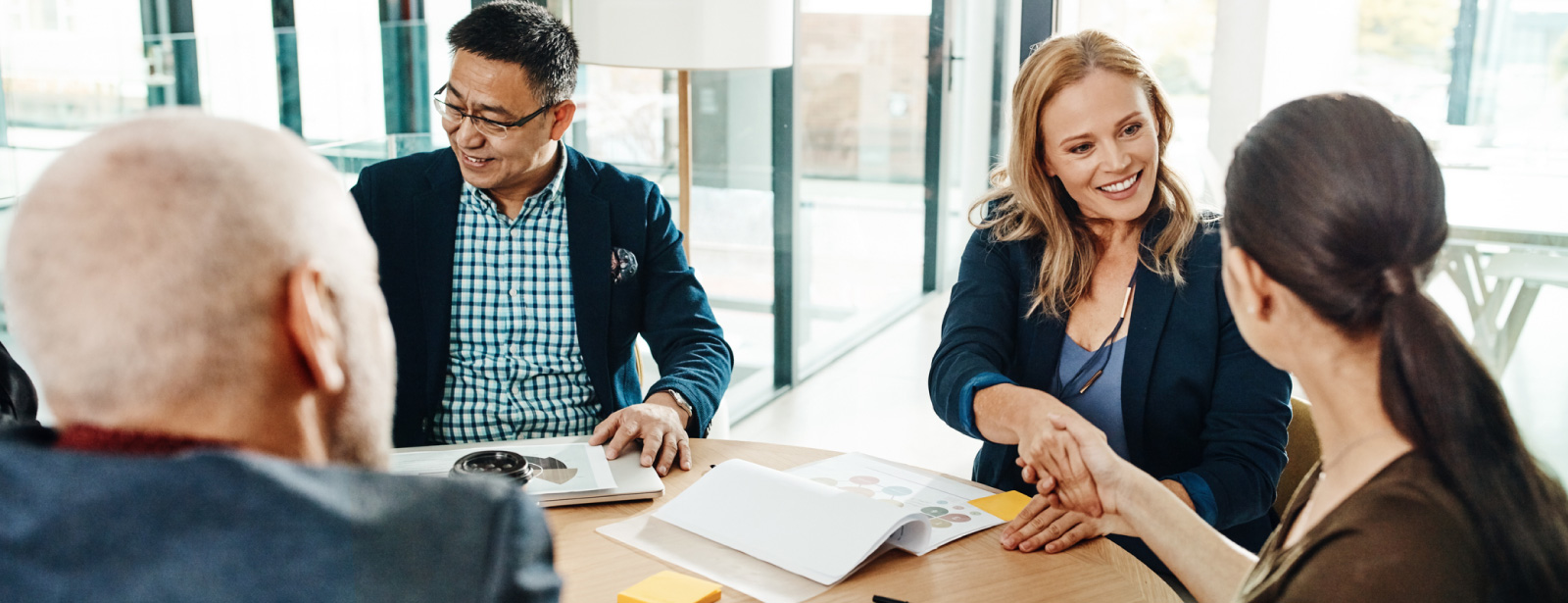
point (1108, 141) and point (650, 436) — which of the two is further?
point (1108, 141)

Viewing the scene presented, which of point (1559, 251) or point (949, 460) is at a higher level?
point (1559, 251)

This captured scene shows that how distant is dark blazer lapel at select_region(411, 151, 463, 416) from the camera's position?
2121mm

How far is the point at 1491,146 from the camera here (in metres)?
3.85

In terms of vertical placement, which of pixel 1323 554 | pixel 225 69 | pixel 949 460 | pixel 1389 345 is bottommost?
pixel 949 460

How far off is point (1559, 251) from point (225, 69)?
408 centimetres

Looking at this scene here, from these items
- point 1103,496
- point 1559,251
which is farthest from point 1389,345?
point 1559,251

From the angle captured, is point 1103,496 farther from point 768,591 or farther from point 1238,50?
point 1238,50

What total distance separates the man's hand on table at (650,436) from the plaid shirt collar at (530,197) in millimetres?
597

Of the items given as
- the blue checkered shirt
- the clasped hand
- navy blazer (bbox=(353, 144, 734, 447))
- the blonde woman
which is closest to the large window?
navy blazer (bbox=(353, 144, 734, 447))

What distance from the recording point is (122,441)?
2.27ft

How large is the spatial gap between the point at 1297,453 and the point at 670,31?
172 centimetres

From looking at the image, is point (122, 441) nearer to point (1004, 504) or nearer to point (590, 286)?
point (1004, 504)

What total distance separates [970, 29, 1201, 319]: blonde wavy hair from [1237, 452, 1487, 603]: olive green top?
1.02m

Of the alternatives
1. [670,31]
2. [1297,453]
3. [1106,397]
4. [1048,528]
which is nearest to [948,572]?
[1048,528]
